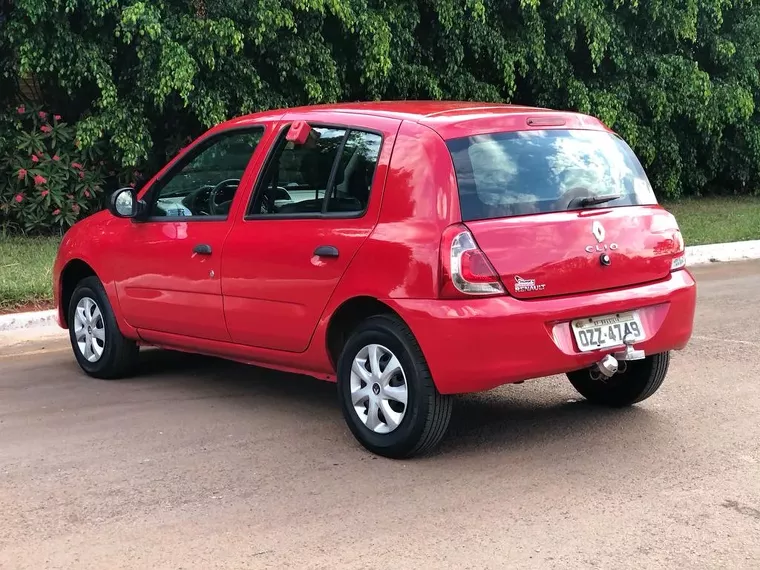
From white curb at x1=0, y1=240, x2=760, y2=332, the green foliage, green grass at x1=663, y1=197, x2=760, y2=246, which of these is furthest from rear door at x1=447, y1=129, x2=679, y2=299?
green grass at x1=663, y1=197, x2=760, y2=246

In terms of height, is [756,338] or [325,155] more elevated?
[325,155]

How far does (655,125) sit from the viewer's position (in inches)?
696

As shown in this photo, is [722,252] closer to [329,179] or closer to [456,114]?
[456,114]

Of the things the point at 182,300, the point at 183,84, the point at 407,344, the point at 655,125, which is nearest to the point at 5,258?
the point at 183,84

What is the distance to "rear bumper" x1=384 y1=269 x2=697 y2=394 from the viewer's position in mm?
4676

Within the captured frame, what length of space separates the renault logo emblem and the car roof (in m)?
0.62

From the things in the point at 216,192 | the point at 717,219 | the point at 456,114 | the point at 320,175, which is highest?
the point at 456,114

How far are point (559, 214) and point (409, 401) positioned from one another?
114cm

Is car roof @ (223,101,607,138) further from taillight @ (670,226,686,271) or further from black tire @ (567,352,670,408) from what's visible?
black tire @ (567,352,670,408)

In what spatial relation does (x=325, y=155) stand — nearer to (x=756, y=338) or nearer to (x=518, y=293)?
(x=518, y=293)

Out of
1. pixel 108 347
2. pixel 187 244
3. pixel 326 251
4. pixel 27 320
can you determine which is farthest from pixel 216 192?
pixel 27 320

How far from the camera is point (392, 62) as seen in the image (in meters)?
14.2

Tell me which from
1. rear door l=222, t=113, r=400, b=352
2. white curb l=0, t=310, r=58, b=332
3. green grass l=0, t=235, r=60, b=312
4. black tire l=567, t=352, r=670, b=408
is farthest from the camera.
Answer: green grass l=0, t=235, r=60, b=312

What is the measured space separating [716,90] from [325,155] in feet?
44.7
